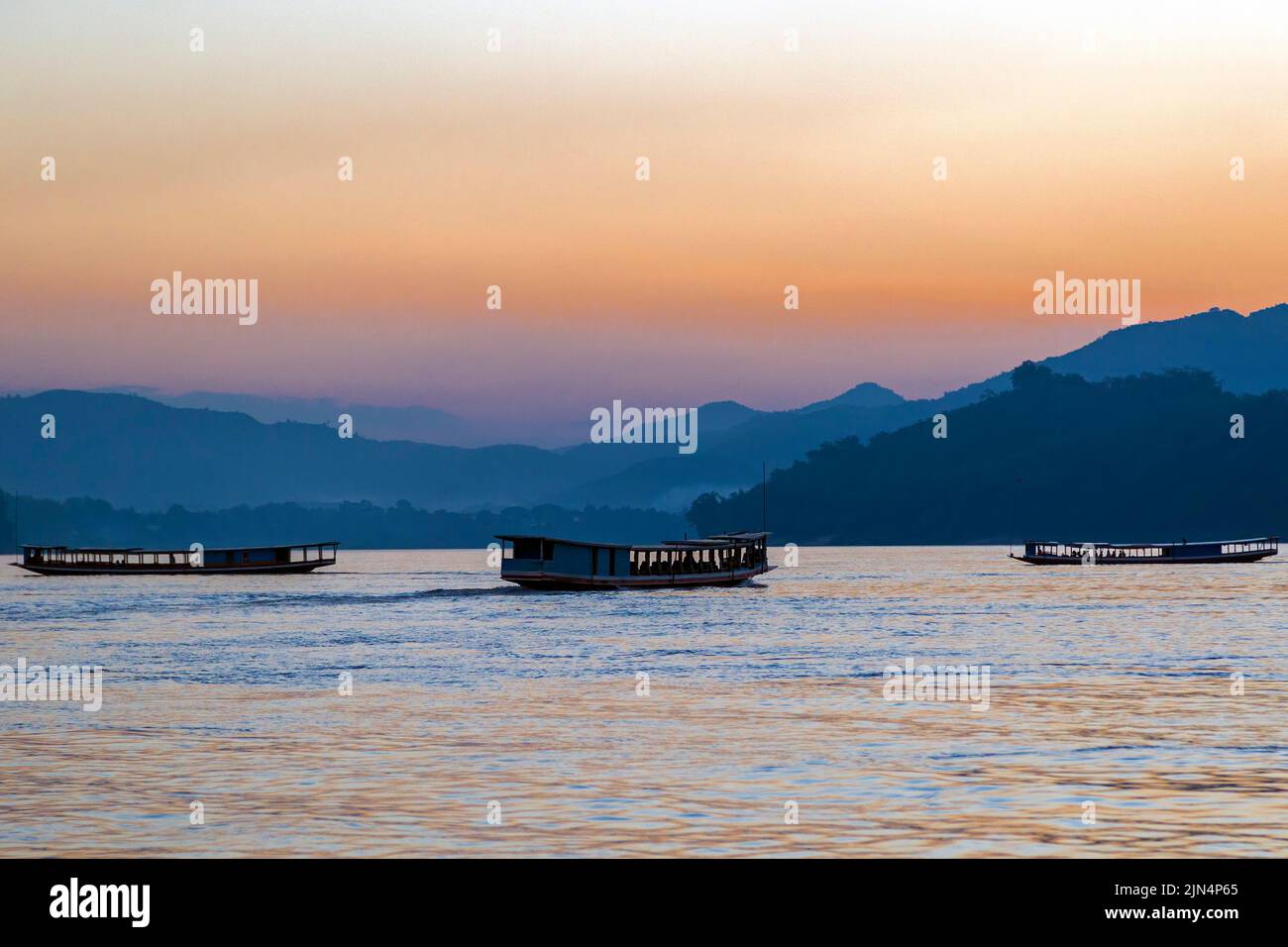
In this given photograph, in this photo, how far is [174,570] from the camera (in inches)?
7594

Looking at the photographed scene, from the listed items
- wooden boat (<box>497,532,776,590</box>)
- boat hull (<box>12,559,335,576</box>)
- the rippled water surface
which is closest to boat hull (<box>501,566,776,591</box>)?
wooden boat (<box>497,532,776,590</box>)

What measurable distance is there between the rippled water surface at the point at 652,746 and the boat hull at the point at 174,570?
99.2 metres

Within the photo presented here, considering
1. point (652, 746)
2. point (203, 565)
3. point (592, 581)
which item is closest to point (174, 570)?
point (203, 565)

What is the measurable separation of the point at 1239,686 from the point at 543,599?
267 feet

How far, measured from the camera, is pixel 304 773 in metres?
31.7

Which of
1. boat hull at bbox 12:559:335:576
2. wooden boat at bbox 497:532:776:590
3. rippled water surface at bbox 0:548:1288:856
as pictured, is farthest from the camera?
boat hull at bbox 12:559:335:576

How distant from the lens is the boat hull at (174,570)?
18288 centimetres

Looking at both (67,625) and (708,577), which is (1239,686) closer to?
(67,625)

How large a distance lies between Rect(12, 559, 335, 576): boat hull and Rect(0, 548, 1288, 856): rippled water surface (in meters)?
99.2

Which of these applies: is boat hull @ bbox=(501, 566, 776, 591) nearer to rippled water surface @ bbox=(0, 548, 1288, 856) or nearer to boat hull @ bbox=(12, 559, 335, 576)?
rippled water surface @ bbox=(0, 548, 1288, 856)

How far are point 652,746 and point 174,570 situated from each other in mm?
167878

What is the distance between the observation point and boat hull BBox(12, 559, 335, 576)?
A: 182875mm

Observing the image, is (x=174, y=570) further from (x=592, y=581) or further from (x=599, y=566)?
(x=592, y=581)
